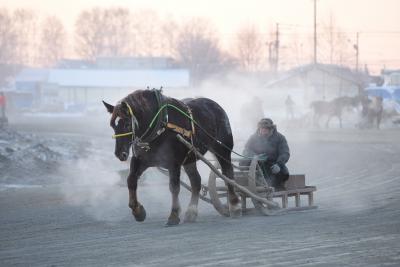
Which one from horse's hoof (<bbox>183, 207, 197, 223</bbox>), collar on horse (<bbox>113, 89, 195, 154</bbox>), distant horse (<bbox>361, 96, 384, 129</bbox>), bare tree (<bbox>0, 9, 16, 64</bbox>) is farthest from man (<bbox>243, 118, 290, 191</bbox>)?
bare tree (<bbox>0, 9, 16, 64</bbox>)

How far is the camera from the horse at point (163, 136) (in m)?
12.0

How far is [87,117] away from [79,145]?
4416 centimetres

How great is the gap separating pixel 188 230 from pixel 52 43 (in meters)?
133

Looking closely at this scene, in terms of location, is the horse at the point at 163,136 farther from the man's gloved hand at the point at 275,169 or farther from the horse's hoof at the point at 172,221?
the man's gloved hand at the point at 275,169

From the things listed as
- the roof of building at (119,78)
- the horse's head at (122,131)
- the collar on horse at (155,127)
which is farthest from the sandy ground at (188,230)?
the roof of building at (119,78)

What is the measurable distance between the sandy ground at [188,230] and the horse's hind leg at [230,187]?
278mm

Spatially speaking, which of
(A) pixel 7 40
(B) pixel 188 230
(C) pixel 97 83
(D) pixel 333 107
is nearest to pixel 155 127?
(B) pixel 188 230

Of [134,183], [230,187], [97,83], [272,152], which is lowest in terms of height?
[97,83]

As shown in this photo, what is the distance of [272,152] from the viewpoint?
14.5 metres

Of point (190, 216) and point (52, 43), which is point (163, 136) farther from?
point (52, 43)

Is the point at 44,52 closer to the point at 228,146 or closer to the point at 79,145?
the point at 79,145

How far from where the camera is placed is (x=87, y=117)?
245 ft

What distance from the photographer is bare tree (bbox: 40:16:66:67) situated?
14038 centimetres

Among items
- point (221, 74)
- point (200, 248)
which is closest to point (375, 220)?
point (200, 248)
